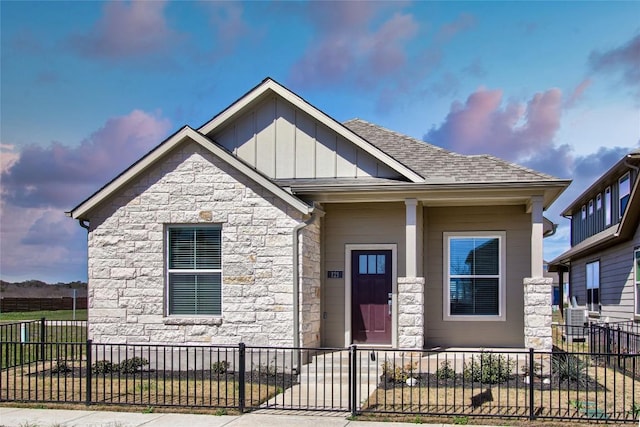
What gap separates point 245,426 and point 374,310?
21.7 feet

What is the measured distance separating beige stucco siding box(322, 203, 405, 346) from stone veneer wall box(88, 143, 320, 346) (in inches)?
37.4

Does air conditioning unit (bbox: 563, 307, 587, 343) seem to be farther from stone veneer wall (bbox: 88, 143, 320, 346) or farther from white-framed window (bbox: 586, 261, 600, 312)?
stone veneer wall (bbox: 88, 143, 320, 346)

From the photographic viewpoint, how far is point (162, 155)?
47.2 feet

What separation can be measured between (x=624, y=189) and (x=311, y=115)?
1178 cm

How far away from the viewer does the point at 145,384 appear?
12656 millimetres

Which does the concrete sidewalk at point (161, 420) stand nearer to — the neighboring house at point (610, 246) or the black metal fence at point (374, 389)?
the black metal fence at point (374, 389)

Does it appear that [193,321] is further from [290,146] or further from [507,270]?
[507,270]

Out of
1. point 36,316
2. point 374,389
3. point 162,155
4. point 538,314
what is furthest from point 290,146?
point 36,316

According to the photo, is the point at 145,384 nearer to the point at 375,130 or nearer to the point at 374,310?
the point at 374,310

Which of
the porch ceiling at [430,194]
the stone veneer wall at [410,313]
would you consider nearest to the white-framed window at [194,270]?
the porch ceiling at [430,194]

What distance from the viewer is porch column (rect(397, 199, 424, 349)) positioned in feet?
46.0

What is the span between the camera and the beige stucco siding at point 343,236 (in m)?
15.7

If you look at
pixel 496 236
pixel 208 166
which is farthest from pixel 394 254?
pixel 208 166

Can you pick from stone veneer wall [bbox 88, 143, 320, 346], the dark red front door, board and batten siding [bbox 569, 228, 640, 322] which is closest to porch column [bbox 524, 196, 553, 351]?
the dark red front door
